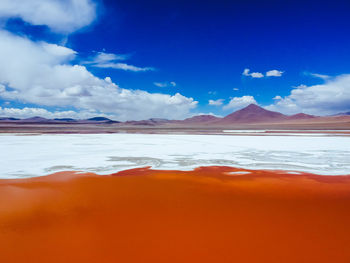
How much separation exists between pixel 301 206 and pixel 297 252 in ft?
4.42

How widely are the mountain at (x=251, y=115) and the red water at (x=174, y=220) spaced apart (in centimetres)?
14973

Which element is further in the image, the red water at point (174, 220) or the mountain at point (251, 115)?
the mountain at point (251, 115)

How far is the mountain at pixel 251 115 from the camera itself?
153 meters

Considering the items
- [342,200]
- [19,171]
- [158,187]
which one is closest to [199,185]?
[158,187]

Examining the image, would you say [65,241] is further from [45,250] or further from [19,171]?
[19,171]

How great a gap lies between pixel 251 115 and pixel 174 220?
17056cm

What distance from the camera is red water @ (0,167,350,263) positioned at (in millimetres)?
2289

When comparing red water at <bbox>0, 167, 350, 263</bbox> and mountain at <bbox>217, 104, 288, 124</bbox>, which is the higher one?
mountain at <bbox>217, 104, 288, 124</bbox>

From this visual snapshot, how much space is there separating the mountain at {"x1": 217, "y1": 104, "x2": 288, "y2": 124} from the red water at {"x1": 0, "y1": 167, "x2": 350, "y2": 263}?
491 ft

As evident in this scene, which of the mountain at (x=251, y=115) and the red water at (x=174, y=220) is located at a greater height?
the mountain at (x=251, y=115)

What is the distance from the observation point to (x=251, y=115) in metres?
163

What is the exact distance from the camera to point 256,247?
7.86 ft

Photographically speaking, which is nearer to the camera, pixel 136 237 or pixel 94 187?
pixel 136 237

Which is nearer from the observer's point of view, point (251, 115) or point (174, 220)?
point (174, 220)
